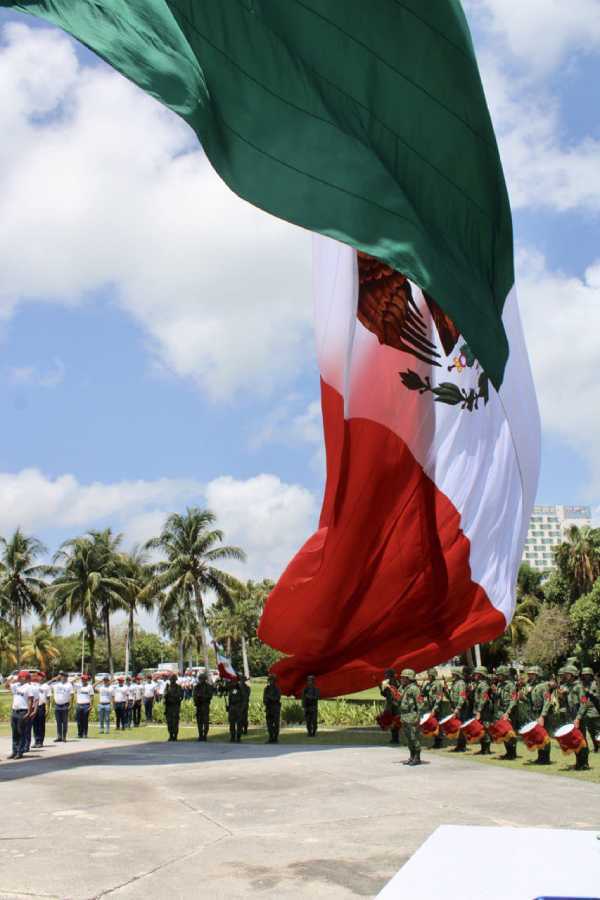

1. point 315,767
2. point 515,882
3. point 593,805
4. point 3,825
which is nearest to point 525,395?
Answer: point 593,805

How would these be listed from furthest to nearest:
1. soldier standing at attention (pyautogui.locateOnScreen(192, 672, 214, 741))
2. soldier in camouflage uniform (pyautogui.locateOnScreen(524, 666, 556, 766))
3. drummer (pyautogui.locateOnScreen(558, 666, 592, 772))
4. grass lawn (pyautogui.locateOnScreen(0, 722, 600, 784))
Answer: soldier standing at attention (pyautogui.locateOnScreen(192, 672, 214, 741))
soldier in camouflage uniform (pyautogui.locateOnScreen(524, 666, 556, 766))
drummer (pyautogui.locateOnScreen(558, 666, 592, 772))
grass lawn (pyautogui.locateOnScreen(0, 722, 600, 784))

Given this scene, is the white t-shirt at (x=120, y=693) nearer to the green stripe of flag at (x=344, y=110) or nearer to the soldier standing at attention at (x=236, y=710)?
→ the soldier standing at attention at (x=236, y=710)

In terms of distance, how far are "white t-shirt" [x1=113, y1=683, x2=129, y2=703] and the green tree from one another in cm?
2142

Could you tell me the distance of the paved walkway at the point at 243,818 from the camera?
257 inches

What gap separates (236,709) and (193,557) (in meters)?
25.7

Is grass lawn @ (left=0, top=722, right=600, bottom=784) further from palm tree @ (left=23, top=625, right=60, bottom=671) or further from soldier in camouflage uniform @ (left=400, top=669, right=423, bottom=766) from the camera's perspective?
palm tree @ (left=23, top=625, right=60, bottom=671)

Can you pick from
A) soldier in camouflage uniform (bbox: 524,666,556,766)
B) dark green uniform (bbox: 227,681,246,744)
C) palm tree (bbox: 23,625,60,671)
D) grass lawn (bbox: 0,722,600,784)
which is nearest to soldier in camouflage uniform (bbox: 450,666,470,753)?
Answer: grass lawn (bbox: 0,722,600,784)

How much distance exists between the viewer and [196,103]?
251 inches

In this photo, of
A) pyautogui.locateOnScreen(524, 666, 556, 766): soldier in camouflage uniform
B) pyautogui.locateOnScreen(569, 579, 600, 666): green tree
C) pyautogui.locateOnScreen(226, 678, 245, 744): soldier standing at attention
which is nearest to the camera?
pyautogui.locateOnScreen(524, 666, 556, 766): soldier in camouflage uniform

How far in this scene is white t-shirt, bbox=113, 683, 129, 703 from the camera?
2364 cm

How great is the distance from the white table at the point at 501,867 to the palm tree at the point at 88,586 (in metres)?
50.1

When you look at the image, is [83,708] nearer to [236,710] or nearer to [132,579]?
[236,710]

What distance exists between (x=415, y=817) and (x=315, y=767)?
4710mm

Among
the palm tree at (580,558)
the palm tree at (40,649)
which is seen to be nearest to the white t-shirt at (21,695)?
the palm tree at (580,558)
